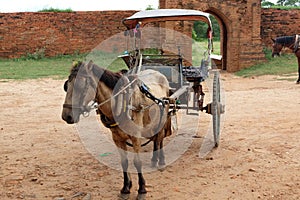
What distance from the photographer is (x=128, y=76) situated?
3.84m

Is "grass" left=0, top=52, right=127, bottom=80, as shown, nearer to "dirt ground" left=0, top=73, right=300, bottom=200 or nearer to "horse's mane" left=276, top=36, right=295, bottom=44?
"horse's mane" left=276, top=36, right=295, bottom=44

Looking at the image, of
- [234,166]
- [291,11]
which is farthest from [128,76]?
[291,11]

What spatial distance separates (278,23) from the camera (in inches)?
731

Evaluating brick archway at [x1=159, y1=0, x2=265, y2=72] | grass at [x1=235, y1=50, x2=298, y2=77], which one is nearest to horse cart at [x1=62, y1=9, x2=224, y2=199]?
grass at [x1=235, y1=50, x2=298, y2=77]

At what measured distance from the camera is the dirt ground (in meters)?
4.08

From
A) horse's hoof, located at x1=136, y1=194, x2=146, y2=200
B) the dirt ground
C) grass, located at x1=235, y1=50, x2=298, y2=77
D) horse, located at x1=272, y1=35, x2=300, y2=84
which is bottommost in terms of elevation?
grass, located at x1=235, y1=50, x2=298, y2=77

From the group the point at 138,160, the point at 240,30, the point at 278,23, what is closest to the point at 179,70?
the point at 138,160

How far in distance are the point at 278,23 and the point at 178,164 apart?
1562cm

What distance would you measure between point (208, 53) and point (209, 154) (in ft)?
5.98

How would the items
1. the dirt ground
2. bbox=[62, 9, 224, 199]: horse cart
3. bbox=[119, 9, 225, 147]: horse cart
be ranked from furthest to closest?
bbox=[119, 9, 225, 147]: horse cart
the dirt ground
bbox=[62, 9, 224, 199]: horse cart

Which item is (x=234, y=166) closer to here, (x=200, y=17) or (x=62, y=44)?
(x=200, y=17)

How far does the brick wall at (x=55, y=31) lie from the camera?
18.8 m

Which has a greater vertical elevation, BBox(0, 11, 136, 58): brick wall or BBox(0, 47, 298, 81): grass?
BBox(0, 11, 136, 58): brick wall

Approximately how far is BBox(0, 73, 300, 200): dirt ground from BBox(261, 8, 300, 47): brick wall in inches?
431
